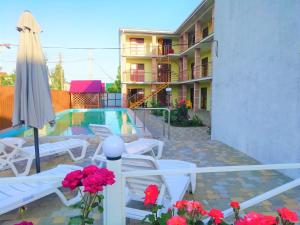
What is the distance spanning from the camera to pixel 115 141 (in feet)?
5.01

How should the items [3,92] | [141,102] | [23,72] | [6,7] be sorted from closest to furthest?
[23,72] → [3,92] → [6,7] → [141,102]

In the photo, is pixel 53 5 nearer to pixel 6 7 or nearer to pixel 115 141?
pixel 6 7

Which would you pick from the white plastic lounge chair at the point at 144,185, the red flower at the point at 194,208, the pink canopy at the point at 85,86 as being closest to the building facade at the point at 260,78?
the white plastic lounge chair at the point at 144,185

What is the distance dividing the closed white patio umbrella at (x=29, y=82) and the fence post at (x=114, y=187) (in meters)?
2.07

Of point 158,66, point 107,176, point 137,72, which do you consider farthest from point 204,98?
point 107,176

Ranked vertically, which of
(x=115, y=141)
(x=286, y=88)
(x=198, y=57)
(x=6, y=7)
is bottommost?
(x=115, y=141)

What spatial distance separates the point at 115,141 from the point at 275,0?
14.0 ft

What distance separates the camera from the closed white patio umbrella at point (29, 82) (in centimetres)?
311

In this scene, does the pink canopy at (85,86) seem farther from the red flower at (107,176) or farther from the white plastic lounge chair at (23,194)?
the red flower at (107,176)

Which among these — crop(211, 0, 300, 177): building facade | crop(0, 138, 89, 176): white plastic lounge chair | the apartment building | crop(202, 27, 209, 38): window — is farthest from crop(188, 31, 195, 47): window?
crop(0, 138, 89, 176): white plastic lounge chair

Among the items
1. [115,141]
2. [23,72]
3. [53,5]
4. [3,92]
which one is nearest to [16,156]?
[23,72]

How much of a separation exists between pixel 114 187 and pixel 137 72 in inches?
825

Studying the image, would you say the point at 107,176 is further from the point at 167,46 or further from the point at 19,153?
the point at 167,46

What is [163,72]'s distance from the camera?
22.9 metres
